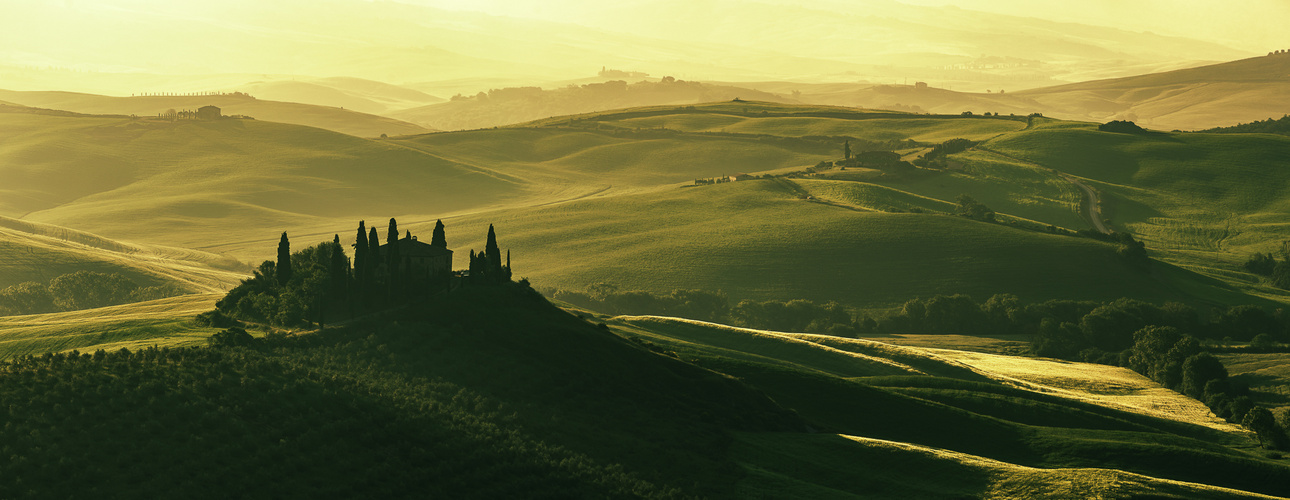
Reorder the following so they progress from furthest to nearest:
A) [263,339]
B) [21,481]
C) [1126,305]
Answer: [1126,305]
[263,339]
[21,481]

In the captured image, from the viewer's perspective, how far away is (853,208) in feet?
616

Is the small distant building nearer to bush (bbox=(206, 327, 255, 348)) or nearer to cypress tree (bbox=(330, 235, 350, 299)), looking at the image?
cypress tree (bbox=(330, 235, 350, 299))

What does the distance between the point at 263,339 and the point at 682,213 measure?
441 feet

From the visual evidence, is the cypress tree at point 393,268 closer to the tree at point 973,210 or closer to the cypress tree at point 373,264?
the cypress tree at point 373,264

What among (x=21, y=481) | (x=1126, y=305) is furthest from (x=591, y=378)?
(x=1126, y=305)

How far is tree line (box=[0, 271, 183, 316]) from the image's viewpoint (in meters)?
125

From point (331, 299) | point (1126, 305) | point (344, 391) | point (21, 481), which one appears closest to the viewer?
point (21, 481)

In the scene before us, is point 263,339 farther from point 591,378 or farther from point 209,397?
point 591,378

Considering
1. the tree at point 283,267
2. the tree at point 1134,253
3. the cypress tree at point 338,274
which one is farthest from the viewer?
the tree at point 1134,253

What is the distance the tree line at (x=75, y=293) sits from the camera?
125m

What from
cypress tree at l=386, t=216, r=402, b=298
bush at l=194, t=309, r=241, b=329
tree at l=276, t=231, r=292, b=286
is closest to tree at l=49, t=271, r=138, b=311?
tree at l=276, t=231, r=292, b=286

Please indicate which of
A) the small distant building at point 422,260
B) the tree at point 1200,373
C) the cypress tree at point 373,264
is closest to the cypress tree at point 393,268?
the small distant building at point 422,260

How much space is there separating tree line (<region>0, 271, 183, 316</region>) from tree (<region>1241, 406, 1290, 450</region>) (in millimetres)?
114596

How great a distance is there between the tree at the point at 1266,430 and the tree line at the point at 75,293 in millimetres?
114596
